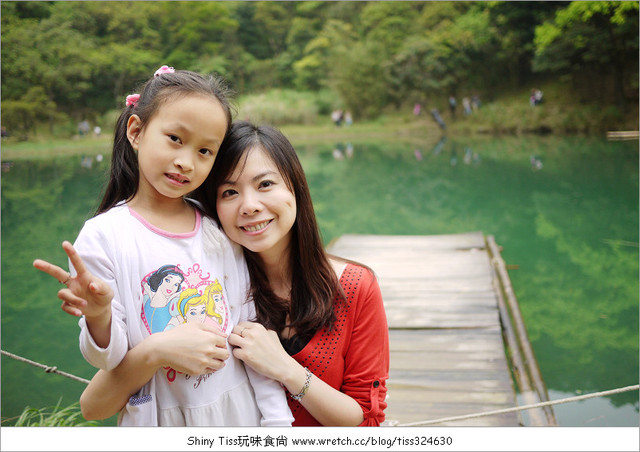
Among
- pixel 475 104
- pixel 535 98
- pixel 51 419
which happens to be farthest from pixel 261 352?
pixel 475 104

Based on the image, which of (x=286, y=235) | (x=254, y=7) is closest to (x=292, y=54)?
(x=254, y=7)

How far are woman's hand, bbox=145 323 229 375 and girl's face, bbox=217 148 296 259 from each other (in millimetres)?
222

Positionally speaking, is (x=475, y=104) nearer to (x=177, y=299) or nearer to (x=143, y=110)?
(x=143, y=110)

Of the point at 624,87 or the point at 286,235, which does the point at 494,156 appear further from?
the point at 286,235

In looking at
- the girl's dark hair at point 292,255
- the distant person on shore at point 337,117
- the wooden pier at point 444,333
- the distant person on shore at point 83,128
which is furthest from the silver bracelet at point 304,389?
the distant person on shore at point 337,117

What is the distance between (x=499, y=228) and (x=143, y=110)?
6381 mm

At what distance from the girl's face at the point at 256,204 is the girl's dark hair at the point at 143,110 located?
0.37 ft

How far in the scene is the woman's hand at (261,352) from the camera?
1031 millimetres

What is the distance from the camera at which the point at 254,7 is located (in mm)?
24141

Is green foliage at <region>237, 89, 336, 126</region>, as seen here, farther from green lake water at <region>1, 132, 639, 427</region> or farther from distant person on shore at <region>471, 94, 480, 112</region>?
green lake water at <region>1, 132, 639, 427</region>

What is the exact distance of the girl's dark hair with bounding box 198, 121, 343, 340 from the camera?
3.77ft

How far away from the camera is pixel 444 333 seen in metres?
3.00

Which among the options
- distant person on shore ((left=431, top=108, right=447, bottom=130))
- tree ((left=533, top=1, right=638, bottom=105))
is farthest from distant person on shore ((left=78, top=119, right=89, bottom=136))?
tree ((left=533, top=1, right=638, bottom=105))

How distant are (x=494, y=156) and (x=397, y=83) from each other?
8.59 metres
